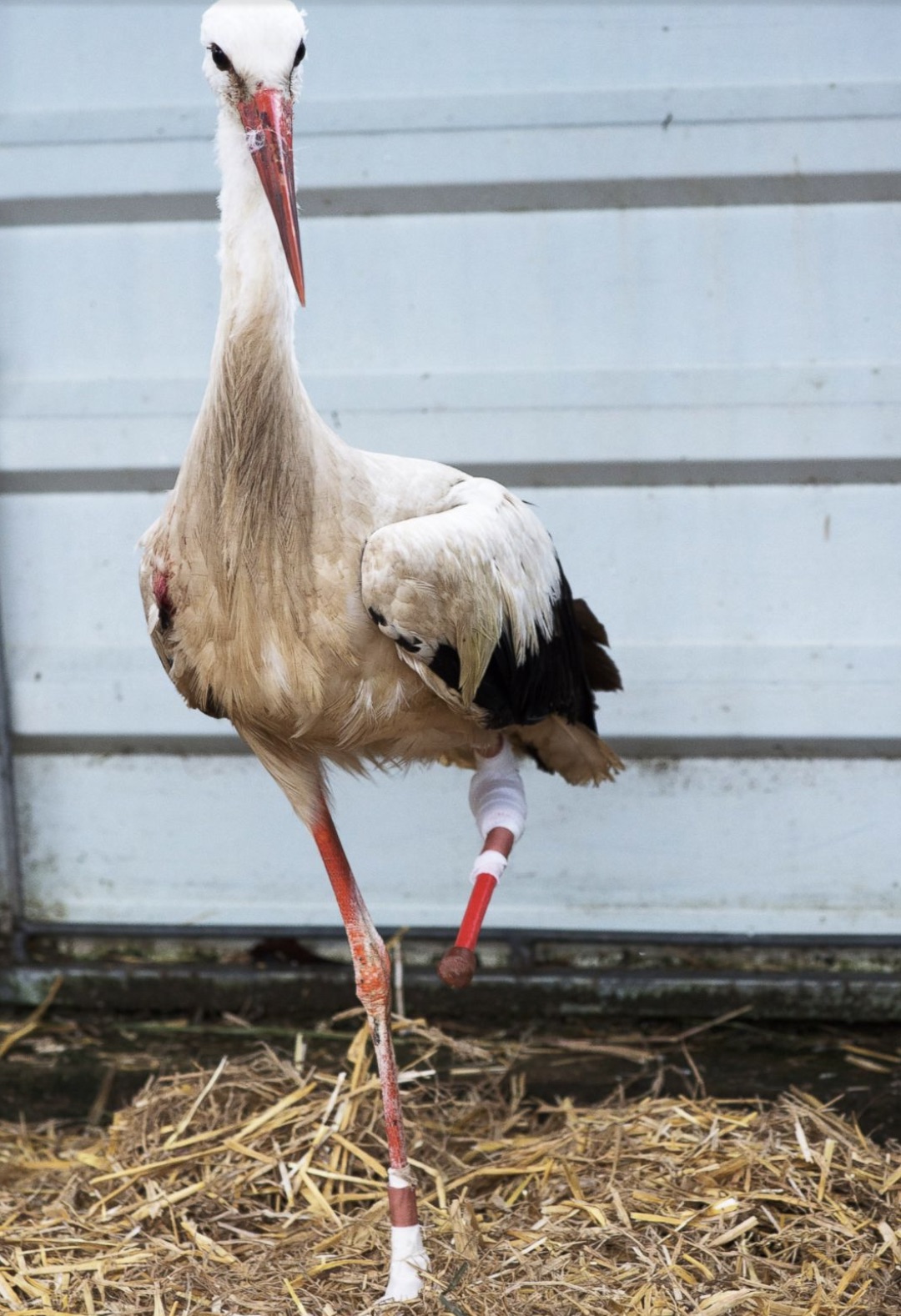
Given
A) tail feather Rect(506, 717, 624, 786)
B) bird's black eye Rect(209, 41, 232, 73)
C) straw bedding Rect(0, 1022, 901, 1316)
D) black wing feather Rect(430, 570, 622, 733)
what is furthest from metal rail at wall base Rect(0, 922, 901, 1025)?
bird's black eye Rect(209, 41, 232, 73)

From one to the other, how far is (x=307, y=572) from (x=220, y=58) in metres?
0.91

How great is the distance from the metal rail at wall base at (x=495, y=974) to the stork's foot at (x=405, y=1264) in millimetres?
1493

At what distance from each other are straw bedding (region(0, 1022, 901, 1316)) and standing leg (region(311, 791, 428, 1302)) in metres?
0.07

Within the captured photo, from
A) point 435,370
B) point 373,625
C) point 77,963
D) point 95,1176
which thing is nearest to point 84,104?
point 435,370

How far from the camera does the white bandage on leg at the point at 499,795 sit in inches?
124

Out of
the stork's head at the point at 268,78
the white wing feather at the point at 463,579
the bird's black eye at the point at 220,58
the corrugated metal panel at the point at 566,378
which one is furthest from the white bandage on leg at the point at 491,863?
the bird's black eye at the point at 220,58

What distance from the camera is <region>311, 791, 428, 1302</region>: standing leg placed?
2.77 metres

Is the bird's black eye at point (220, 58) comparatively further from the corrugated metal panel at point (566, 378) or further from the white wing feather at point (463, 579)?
the corrugated metal panel at point (566, 378)

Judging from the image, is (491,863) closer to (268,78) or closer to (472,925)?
(472,925)

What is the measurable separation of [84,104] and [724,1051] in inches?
135

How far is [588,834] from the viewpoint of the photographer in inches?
169

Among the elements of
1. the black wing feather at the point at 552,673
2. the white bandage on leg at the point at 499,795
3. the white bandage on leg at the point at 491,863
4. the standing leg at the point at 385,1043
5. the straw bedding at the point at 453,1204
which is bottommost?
the straw bedding at the point at 453,1204

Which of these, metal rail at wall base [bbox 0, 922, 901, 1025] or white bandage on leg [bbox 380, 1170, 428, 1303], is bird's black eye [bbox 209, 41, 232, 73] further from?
metal rail at wall base [bbox 0, 922, 901, 1025]

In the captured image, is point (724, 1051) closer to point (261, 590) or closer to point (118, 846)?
point (118, 846)
